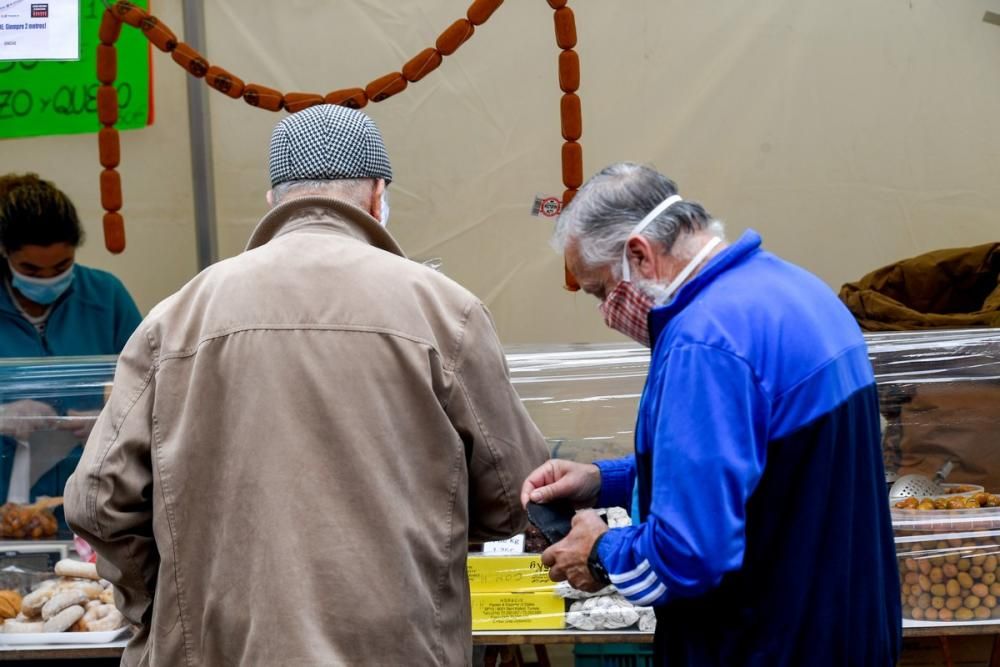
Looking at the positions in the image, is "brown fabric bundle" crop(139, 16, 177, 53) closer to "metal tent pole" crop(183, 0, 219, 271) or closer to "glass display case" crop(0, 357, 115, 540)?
"metal tent pole" crop(183, 0, 219, 271)

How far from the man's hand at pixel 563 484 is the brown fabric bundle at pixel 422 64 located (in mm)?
1740

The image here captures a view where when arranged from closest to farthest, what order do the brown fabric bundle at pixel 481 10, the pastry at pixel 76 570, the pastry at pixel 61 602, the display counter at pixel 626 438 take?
the display counter at pixel 626 438
the pastry at pixel 61 602
the pastry at pixel 76 570
the brown fabric bundle at pixel 481 10

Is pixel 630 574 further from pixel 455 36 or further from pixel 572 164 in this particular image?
pixel 455 36

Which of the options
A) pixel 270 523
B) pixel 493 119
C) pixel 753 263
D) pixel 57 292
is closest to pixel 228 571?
pixel 270 523

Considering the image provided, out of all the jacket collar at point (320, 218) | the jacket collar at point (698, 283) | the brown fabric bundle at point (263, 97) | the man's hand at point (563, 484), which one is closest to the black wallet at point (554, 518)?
the man's hand at point (563, 484)

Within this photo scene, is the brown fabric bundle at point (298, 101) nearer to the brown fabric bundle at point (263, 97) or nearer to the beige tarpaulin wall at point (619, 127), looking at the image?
the brown fabric bundle at point (263, 97)

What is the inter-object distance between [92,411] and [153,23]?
1.23 meters

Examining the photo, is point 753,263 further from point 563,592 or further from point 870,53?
point 870,53

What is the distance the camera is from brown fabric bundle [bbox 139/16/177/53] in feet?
11.3

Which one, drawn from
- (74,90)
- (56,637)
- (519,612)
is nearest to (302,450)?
(519,612)

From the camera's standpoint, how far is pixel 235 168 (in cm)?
395

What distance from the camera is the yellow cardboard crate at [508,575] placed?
8.84 ft

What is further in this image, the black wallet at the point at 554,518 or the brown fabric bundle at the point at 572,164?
the brown fabric bundle at the point at 572,164

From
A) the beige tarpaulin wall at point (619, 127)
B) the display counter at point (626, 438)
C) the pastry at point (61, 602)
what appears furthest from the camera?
the beige tarpaulin wall at point (619, 127)
